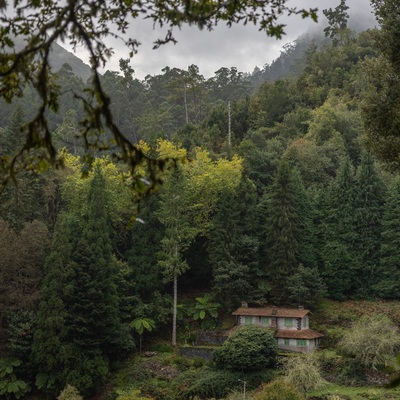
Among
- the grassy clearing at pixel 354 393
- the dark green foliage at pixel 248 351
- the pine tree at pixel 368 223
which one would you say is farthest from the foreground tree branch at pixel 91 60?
the pine tree at pixel 368 223

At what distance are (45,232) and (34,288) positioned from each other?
307 cm

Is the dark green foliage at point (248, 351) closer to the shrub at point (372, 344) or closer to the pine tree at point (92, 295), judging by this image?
the shrub at point (372, 344)

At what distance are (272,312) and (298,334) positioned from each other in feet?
7.53

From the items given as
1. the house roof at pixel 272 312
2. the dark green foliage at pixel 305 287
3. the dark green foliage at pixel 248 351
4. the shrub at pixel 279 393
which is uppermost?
the dark green foliage at pixel 305 287

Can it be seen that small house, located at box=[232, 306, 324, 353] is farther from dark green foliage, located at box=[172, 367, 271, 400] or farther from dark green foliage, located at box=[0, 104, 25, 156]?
dark green foliage, located at box=[0, 104, 25, 156]

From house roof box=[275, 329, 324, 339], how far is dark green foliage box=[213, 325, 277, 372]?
10.4 feet

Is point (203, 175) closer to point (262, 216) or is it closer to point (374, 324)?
point (262, 216)

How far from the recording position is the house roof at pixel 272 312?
1193 inches

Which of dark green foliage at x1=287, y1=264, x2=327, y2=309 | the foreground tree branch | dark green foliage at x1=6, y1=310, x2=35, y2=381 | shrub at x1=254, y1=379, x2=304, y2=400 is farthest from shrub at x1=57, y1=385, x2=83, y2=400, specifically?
the foreground tree branch

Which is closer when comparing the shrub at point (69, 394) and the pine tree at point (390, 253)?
the shrub at point (69, 394)

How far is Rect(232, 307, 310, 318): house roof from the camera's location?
30297 mm

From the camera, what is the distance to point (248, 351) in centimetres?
2500

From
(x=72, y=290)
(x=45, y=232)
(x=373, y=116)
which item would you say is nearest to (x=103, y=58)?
(x=373, y=116)

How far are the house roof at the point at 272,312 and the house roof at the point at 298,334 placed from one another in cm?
85
